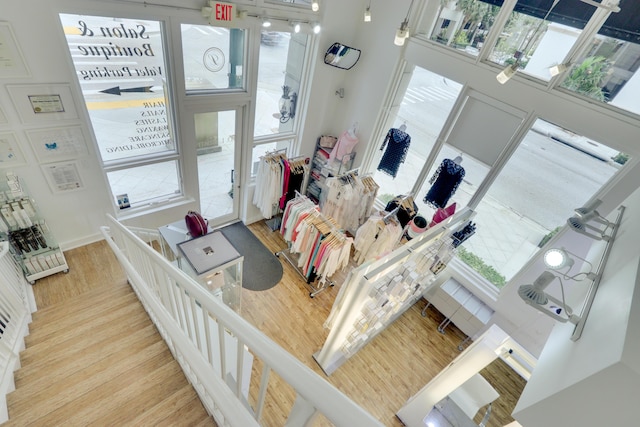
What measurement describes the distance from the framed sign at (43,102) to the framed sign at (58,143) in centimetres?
12

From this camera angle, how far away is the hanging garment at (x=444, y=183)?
405cm

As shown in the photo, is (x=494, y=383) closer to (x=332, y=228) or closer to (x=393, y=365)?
(x=393, y=365)

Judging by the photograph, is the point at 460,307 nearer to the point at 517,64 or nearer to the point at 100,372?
the point at 517,64

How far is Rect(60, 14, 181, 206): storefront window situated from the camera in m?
2.99

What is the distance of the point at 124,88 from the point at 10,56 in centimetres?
90

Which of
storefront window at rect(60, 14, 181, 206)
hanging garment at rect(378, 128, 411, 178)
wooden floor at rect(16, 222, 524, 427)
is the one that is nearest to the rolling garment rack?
wooden floor at rect(16, 222, 524, 427)

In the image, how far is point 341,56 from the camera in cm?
441

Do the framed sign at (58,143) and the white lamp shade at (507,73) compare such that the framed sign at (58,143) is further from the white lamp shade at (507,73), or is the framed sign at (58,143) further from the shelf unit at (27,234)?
the white lamp shade at (507,73)

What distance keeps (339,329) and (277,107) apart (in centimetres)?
338

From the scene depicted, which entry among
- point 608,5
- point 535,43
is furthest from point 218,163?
point 608,5

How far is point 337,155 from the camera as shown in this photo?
16.8 feet

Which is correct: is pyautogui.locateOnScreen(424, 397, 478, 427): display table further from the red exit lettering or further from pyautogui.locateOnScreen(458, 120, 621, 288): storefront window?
the red exit lettering

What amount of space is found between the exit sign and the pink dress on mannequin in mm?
2278

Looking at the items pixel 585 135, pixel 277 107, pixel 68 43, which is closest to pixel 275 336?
pixel 277 107
